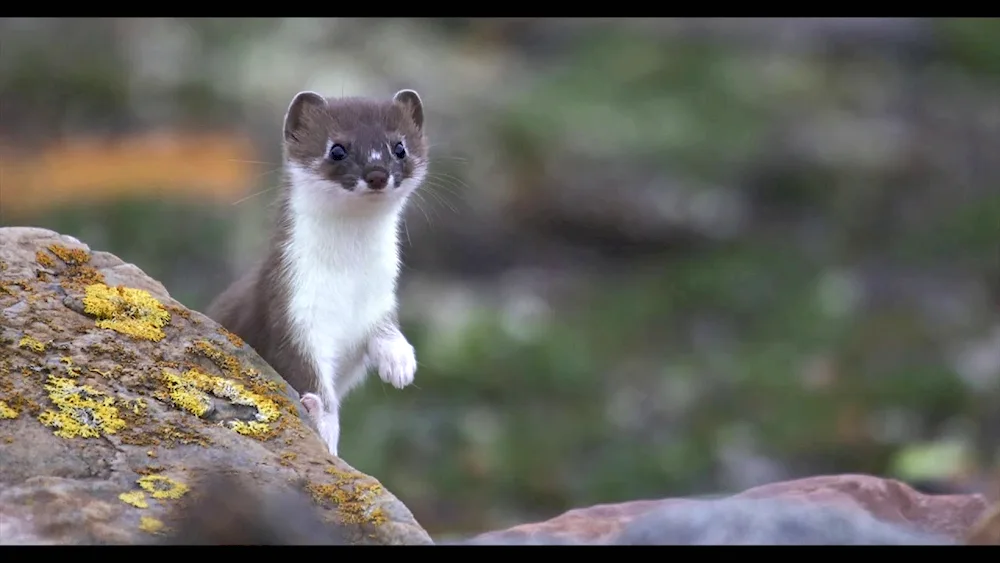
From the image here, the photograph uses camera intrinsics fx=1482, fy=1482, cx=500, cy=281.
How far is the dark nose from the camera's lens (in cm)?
497

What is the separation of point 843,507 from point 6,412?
7.76 ft

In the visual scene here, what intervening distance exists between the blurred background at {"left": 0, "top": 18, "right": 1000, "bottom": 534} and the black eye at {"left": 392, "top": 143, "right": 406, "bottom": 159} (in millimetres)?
3377

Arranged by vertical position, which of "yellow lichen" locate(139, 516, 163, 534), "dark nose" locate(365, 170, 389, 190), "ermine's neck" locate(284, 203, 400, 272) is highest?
"dark nose" locate(365, 170, 389, 190)

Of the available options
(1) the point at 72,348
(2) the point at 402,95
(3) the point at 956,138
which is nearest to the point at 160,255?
(2) the point at 402,95

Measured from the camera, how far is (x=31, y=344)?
4.15 meters

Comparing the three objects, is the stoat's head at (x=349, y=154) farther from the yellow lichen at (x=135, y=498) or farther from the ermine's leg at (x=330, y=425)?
the yellow lichen at (x=135, y=498)

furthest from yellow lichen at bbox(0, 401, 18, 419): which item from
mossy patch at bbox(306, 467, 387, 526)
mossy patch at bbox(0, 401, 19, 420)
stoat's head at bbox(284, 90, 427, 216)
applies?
stoat's head at bbox(284, 90, 427, 216)

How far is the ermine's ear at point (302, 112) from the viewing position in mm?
5191

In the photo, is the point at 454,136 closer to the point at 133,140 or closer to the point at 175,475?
the point at 133,140

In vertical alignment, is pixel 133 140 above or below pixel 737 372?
above

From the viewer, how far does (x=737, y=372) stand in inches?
399

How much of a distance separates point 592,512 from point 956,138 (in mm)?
9232

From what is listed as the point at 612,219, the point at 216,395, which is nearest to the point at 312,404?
the point at 216,395

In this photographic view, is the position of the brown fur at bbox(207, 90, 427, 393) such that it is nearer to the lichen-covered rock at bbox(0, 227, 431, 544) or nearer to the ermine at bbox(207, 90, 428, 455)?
the ermine at bbox(207, 90, 428, 455)
